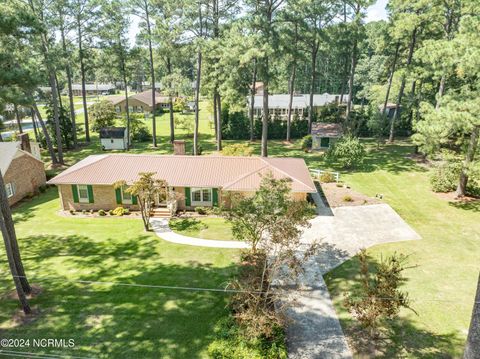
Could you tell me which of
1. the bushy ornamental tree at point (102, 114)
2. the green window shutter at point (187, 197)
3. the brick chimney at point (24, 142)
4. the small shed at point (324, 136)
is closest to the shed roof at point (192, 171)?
the green window shutter at point (187, 197)

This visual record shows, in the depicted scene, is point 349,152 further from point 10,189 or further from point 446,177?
point 10,189

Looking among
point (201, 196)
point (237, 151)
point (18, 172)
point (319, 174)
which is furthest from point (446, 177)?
point (18, 172)

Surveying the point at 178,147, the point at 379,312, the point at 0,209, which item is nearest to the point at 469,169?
the point at 379,312

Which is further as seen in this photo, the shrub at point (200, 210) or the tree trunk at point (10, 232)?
the shrub at point (200, 210)

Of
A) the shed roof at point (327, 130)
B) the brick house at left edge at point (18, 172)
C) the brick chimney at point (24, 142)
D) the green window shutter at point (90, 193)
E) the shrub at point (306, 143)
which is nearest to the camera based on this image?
the green window shutter at point (90, 193)

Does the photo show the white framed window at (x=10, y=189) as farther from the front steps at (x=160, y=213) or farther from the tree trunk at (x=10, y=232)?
the tree trunk at (x=10, y=232)

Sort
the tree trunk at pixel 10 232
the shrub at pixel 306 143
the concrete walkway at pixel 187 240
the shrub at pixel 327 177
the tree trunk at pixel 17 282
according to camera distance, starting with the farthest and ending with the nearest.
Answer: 1. the shrub at pixel 306 143
2. the shrub at pixel 327 177
3. the concrete walkway at pixel 187 240
4. the tree trunk at pixel 10 232
5. the tree trunk at pixel 17 282
